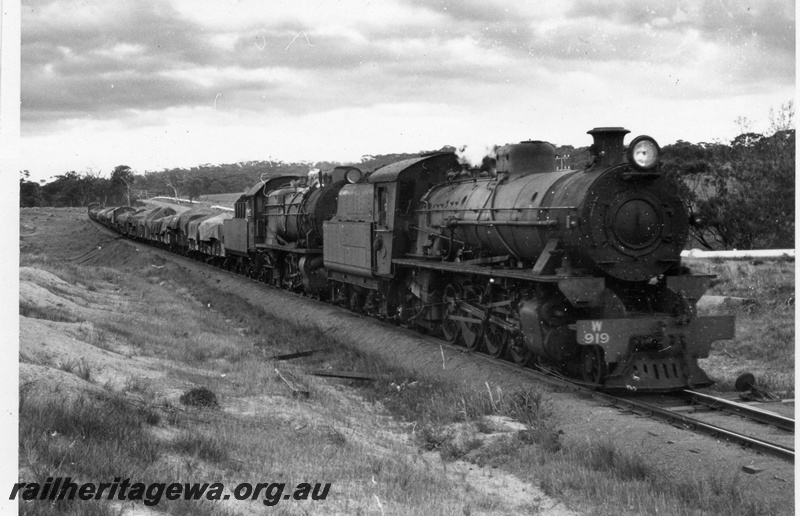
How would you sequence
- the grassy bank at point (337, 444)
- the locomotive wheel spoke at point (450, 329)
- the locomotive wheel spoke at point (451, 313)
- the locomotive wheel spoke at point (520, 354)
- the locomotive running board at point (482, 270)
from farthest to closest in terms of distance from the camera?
the locomotive wheel spoke at point (450, 329)
the locomotive wheel spoke at point (451, 313)
the locomotive wheel spoke at point (520, 354)
the locomotive running board at point (482, 270)
the grassy bank at point (337, 444)

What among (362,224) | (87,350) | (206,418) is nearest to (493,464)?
(206,418)

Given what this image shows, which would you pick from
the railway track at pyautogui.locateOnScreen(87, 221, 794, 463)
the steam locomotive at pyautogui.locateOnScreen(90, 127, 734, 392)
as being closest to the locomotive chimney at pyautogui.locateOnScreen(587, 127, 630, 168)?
the steam locomotive at pyautogui.locateOnScreen(90, 127, 734, 392)

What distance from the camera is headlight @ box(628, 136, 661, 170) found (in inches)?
408

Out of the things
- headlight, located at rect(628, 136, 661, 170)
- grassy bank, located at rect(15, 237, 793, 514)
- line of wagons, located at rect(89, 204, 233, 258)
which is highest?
headlight, located at rect(628, 136, 661, 170)

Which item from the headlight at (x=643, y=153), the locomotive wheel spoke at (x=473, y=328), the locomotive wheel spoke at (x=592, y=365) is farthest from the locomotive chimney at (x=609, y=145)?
the locomotive wheel spoke at (x=473, y=328)

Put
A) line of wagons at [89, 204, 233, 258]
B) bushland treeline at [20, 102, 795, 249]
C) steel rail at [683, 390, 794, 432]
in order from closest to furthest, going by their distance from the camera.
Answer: steel rail at [683, 390, 794, 432] < bushland treeline at [20, 102, 795, 249] < line of wagons at [89, 204, 233, 258]

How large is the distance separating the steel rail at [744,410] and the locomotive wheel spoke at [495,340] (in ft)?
11.3

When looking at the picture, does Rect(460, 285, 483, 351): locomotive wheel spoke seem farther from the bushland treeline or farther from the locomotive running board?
the bushland treeline

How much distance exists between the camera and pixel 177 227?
42969mm

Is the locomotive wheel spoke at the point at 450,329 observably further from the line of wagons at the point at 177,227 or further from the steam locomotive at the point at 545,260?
the line of wagons at the point at 177,227

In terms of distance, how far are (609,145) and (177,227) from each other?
3588 centimetres

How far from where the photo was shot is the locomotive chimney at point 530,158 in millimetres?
12883

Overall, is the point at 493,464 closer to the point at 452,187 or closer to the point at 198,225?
the point at 452,187

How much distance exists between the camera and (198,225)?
38.0m
